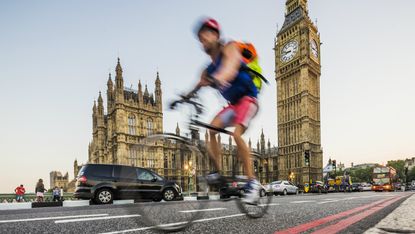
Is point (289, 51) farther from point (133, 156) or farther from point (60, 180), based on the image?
point (60, 180)

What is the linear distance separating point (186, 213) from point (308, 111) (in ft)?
196

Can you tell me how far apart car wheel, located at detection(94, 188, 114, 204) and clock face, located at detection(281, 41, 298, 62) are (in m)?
60.9

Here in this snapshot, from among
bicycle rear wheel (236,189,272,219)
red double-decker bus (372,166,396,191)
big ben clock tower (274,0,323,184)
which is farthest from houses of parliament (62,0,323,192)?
bicycle rear wheel (236,189,272,219)

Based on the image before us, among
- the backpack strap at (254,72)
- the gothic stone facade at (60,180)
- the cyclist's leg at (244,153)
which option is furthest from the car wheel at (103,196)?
the gothic stone facade at (60,180)

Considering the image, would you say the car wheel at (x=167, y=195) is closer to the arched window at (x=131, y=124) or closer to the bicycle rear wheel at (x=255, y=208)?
the bicycle rear wheel at (x=255, y=208)

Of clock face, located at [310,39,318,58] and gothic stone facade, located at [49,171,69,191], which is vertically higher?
clock face, located at [310,39,318,58]

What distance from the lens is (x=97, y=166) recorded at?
31.8 ft

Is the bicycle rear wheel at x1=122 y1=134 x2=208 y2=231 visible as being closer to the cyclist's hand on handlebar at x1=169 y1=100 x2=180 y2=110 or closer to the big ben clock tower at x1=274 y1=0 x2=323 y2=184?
the cyclist's hand on handlebar at x1=169 y1=100 x2=180 y2=110

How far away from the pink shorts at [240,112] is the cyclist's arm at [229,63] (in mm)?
338

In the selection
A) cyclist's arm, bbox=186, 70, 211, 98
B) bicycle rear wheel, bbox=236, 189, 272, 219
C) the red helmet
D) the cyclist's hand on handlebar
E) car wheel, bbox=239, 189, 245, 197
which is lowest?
bicycle rear wheel, bbox=236, 189, 272, 219

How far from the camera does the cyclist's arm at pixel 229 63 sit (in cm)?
268

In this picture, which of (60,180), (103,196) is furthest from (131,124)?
(60,180)

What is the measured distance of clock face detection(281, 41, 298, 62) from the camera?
63625 millimetres

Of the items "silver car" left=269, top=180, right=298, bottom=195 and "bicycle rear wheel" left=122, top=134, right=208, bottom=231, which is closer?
"bicycle rear wheel" left=122, top=134, right=208, bottom=231
